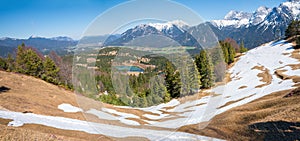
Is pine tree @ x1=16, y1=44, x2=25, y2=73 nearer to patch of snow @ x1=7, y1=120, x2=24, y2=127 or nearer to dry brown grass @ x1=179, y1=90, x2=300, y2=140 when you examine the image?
patch of snow @ x1=7, y1=120, x2=24, y2=127

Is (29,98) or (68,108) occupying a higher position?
(29,98)

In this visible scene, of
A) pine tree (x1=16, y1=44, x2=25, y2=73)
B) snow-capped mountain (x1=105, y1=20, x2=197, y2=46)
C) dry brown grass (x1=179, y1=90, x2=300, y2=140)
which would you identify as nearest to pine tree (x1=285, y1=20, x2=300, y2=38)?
dry brown grass (x1=179, y1=90, x2=300, y2=140)

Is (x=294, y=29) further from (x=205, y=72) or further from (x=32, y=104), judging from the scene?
(x=32, y=104)

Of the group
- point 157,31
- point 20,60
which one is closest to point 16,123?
point 157,31

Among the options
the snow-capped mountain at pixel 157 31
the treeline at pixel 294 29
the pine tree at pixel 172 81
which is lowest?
the pine tree at pixel 172 81

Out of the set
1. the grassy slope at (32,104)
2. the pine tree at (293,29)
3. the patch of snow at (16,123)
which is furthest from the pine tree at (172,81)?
the pine tree at (293,29)

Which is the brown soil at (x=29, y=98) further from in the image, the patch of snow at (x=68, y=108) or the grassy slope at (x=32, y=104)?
the patch of snow at (x=68, y=108)

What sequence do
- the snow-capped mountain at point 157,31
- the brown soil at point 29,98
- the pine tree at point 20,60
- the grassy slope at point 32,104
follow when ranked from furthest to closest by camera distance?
the pine tree at point 20,60
the brown soil at point 29,98
the grassy slope at point 32,104
the snow-capped mountain at point 157,31

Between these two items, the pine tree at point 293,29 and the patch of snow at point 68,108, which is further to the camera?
the pine tree at point 293,29


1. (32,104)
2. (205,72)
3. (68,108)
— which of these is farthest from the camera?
(205,72)

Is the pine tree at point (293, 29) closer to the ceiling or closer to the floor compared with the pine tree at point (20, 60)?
closer to the ceiling

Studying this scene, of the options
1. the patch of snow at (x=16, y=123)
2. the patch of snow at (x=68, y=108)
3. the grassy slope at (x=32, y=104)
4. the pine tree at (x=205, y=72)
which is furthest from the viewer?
the pine tree at (x=205, y=72)
